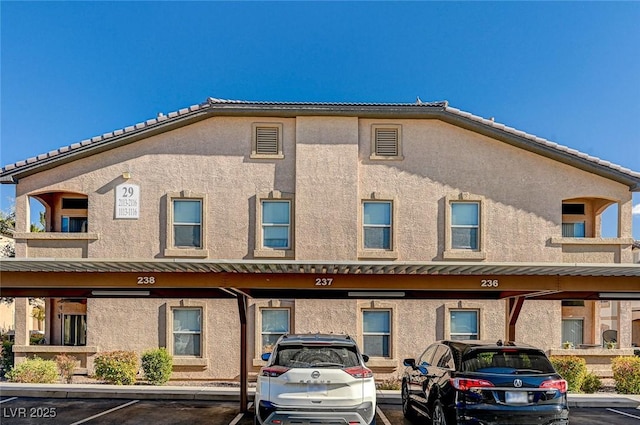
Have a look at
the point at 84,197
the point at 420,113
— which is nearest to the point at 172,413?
the point at 84,197

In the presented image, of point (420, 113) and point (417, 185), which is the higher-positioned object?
point (420, 113)

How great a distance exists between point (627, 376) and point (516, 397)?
8.51 m

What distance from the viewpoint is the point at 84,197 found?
16.0 m

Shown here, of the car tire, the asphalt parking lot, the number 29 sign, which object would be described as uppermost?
the number 29 sign

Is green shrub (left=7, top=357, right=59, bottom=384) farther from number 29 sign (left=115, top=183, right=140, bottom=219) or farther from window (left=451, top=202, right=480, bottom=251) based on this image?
window (left=451, top=202, right=480, bottom=251)

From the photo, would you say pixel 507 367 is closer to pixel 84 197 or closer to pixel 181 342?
pixel 181 342

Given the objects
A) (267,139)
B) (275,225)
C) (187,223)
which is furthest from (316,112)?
(187,223)

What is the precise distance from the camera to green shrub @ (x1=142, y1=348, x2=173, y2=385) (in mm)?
14055

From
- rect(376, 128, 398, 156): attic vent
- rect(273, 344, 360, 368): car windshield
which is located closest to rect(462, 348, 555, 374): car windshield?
rect(273, 344, 360, 368): car windshield

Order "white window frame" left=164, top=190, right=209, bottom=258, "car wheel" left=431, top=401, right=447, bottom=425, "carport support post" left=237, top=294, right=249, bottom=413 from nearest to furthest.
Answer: "car wheel" left=431, top=401, right=447, bottom=425
"carport support post" left=237, top=294, right=249, bottom=413
"white window frame" left=164, top=190, right=209, bottom=258

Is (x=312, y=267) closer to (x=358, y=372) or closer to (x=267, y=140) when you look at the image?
(x=358, y=372)

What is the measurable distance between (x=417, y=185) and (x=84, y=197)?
10.5 metres

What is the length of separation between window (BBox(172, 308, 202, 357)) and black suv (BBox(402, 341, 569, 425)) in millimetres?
9018

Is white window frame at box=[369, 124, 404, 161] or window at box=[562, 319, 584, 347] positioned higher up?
white window frame at box=[369, 124, 404, 161]
